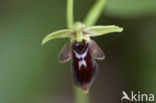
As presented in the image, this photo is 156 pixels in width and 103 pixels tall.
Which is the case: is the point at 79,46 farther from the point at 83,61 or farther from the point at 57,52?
the point at 57,52

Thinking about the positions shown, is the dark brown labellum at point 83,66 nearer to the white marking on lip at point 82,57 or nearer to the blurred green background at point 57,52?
the white marking on lip at point 82,57

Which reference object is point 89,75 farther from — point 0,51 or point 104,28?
point 0,51

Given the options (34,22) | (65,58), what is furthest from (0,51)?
(65,58)

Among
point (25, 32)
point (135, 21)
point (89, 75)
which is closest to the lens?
point (89, 75)

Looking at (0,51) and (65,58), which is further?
(0,51)

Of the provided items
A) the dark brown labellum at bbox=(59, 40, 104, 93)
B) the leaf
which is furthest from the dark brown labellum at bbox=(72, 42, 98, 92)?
Result: the leaf

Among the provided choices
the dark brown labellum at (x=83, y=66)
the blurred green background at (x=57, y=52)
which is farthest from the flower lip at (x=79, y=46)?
the blurred green background at (x=57, y=52)

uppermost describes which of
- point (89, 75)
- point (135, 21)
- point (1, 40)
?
point (135, 21)

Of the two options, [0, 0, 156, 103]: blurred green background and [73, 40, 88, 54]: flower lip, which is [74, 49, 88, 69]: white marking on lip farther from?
[0, 0, 156, 103]: blurred green background
